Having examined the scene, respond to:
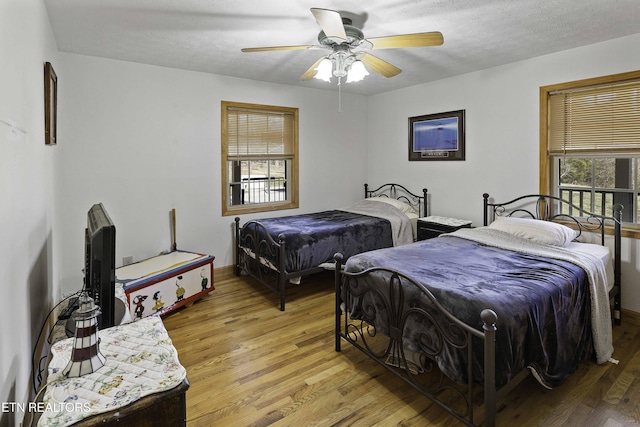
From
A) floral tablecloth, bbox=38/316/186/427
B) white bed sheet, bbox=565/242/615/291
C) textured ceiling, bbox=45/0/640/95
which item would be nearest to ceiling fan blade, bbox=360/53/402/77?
textured ceiling, bbox=45/0/640/95

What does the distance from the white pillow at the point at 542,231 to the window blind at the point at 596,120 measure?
0.85 m

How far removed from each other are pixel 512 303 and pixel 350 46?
205 cm

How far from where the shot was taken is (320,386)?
2299 mm

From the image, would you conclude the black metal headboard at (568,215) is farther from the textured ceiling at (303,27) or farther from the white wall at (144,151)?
the white wall at (144,151)

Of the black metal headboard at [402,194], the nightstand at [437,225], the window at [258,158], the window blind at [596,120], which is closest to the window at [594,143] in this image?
the window blind at [596,120]

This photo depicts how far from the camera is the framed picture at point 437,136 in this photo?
4453mm

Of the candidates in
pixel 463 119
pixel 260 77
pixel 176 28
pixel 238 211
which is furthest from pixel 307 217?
pixel 176 28

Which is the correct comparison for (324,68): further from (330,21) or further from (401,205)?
(401,205)

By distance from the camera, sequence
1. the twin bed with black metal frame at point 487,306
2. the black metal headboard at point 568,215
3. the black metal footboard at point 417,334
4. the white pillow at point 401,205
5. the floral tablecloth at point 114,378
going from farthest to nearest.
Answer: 1. the white pillow at point 401,205
2. the black metal headboard at point 568,215
3. the twin bed with black metal frame at point 487,306
4. the black metal footboard at point 417,334
5. the floral tablecloth at point 114,378

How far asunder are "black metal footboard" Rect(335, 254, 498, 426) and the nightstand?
187 cm

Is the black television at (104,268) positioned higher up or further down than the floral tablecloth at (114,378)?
higher up

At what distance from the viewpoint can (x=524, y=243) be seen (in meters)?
3.04

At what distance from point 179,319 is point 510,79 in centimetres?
413

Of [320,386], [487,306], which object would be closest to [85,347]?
[320,386]
